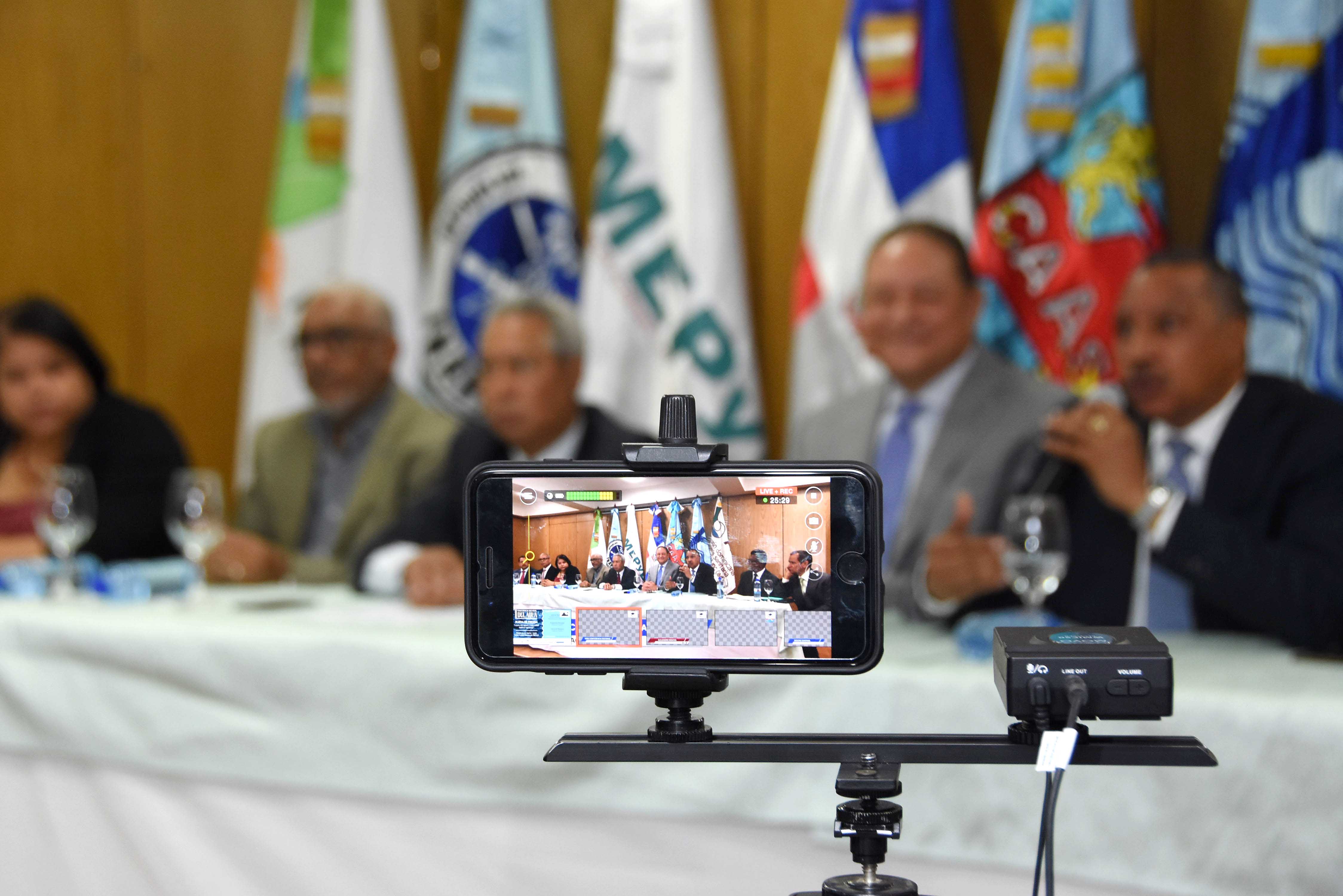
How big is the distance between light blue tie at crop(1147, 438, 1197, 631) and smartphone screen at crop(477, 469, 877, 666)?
1510 millimetres

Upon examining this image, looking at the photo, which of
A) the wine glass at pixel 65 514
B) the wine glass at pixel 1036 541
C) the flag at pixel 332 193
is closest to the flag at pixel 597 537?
the wine glass at pixel 1036 541

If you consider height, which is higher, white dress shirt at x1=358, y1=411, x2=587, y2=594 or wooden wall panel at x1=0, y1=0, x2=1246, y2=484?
wooden wall panel at x1=0, y1=0, x2=1246, y2=484

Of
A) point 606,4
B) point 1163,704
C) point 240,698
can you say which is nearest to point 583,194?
point 606,4

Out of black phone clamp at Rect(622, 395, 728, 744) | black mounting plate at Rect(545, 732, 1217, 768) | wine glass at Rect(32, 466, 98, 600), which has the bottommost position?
wine glass at Rect(32, 466, 98, 600)

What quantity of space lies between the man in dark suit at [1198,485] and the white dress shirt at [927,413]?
0.34 metres

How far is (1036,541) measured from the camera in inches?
72.6

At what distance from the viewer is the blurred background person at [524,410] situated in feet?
9.07

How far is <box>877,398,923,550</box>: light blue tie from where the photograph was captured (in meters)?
2.60

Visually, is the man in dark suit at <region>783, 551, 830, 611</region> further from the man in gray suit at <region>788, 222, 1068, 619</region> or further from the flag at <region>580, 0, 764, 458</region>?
the flag at <region>580, 0, 764, 458</region>

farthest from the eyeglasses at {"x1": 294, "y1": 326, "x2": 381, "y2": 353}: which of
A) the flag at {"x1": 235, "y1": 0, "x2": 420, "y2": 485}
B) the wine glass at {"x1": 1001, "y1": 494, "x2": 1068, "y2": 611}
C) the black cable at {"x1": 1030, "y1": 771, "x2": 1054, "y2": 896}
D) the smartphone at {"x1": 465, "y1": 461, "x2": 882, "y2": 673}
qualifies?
the black cable at {"x1": 1030, "y1": 771, "x2": 1054, "y2": 896}

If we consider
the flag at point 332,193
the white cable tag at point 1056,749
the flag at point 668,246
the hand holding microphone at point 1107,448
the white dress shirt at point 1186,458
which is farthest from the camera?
the flag at point 332,193

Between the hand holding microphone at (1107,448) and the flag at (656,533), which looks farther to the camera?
the hand holding microphone at (1107,448)

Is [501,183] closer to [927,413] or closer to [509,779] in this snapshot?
[927,413]

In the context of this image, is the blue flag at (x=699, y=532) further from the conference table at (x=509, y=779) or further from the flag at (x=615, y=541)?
the conference table at (x=509, y=779)
